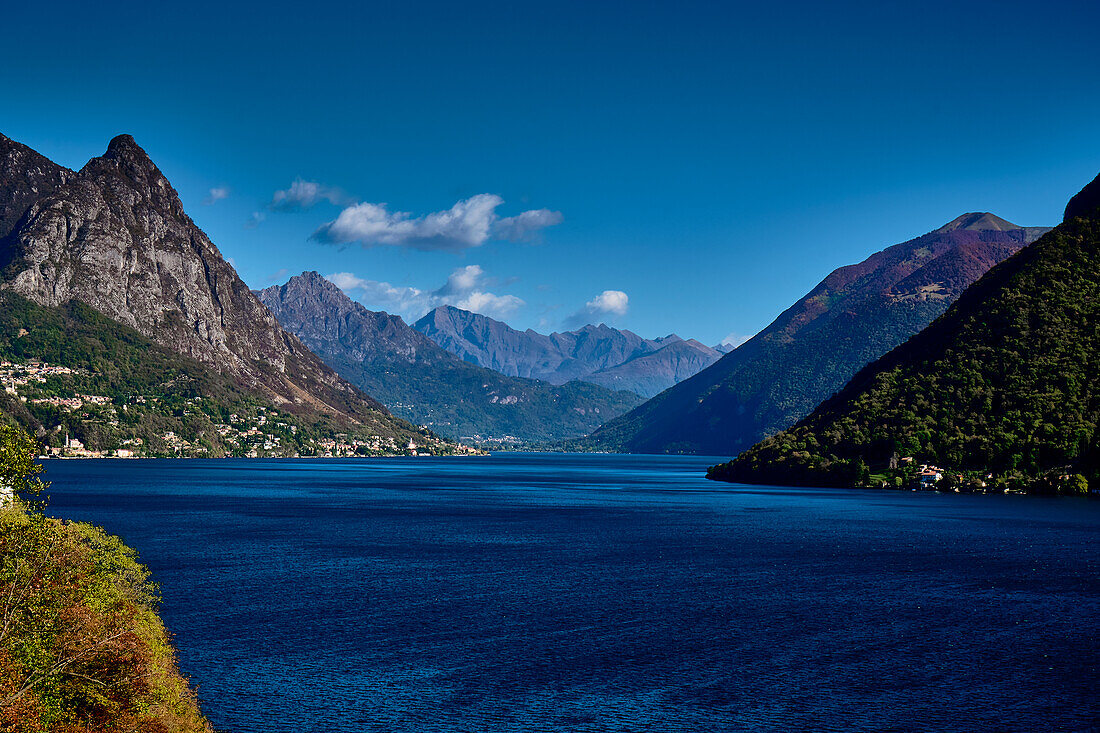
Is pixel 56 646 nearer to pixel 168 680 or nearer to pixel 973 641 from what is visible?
pixel 168 680

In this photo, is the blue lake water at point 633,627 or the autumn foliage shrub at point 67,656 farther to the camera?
the blue lake water at point 633,627

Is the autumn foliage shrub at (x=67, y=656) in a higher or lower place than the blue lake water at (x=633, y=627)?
higher

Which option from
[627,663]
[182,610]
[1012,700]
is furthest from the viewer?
[182,610]

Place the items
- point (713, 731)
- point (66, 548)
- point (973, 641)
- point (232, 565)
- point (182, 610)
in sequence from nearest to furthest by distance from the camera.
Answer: point (66, 548)
point (713, 731)
point (973, 641)
point (182, 610)
point (232, 565)

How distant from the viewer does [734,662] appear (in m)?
64.2

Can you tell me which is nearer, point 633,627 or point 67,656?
point 67,656

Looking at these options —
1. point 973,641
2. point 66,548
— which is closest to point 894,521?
point 973,641

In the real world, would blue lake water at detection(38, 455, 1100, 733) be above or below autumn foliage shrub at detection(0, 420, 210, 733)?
below

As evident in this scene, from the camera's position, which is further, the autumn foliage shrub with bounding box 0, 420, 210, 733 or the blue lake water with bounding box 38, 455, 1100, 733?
the blue lake water with bounding box 38, 455, 1100, 733

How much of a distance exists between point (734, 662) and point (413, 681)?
78.2ft

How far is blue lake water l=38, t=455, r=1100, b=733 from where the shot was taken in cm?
5325

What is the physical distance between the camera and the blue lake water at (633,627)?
5325 centimetres

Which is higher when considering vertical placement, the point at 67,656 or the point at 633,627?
the point at 67,656

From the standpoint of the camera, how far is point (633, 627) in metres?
74.9
